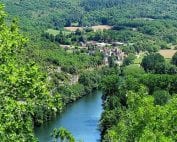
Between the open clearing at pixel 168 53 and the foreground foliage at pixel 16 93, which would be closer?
the foreground foliage at pixel 16 93

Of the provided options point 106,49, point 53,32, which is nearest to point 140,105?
point 106,49

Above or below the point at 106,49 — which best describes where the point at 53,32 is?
below

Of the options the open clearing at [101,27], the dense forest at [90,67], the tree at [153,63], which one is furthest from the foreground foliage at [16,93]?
the open clearing at [101,27]

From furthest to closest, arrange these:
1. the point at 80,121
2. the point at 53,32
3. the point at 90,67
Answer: the point at 53,32
the point at 90,67
the point at 80,121

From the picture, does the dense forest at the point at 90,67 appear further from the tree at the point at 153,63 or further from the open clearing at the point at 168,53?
the open clearing at the point at 168,53

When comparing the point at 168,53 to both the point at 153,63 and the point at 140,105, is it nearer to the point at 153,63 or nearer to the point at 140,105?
A: the point at 153,63

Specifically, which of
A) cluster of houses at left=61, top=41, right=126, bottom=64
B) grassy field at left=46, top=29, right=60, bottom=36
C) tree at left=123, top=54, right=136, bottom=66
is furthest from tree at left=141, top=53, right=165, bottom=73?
grassy field at left=46, top=29, right=60, bottom=36
